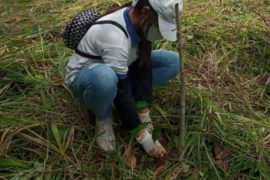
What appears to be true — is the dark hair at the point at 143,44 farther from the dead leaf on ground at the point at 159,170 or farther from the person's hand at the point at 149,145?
the dead leaf on ground at the point at 159,170

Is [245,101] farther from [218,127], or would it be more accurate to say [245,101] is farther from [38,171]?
[38,171]

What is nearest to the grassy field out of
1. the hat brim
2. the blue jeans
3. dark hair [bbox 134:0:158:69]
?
the blue jeans

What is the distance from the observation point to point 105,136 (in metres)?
1.90

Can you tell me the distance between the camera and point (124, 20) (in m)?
1.78

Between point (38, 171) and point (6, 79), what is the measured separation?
24.5 inches

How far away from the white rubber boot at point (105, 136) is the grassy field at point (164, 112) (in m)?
0.03

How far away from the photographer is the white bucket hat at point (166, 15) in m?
1.67

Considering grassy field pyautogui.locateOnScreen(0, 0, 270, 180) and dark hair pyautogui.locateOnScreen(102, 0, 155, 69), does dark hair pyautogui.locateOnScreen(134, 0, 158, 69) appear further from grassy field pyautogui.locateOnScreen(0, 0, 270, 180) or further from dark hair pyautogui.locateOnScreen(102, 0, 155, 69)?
grassy field pyautogui.locateOnScreen(0, 0, 270, 180)

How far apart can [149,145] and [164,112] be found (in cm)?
25

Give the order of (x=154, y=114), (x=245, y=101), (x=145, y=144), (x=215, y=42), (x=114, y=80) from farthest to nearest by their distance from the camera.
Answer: (x=215, y=42) → (x=245, y=101) → (x=154, y=114) → (x=145, y=144) → (x=114, y=80)

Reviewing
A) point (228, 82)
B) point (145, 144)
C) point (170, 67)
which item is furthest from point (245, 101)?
point (145, 144)

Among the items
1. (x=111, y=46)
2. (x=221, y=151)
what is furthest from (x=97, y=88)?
(x=221, y=151)

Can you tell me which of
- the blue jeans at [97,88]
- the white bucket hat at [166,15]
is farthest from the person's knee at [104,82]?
the white bucket hat at [166,15]

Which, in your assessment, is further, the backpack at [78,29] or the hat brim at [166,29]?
the backpack at [78,29]
